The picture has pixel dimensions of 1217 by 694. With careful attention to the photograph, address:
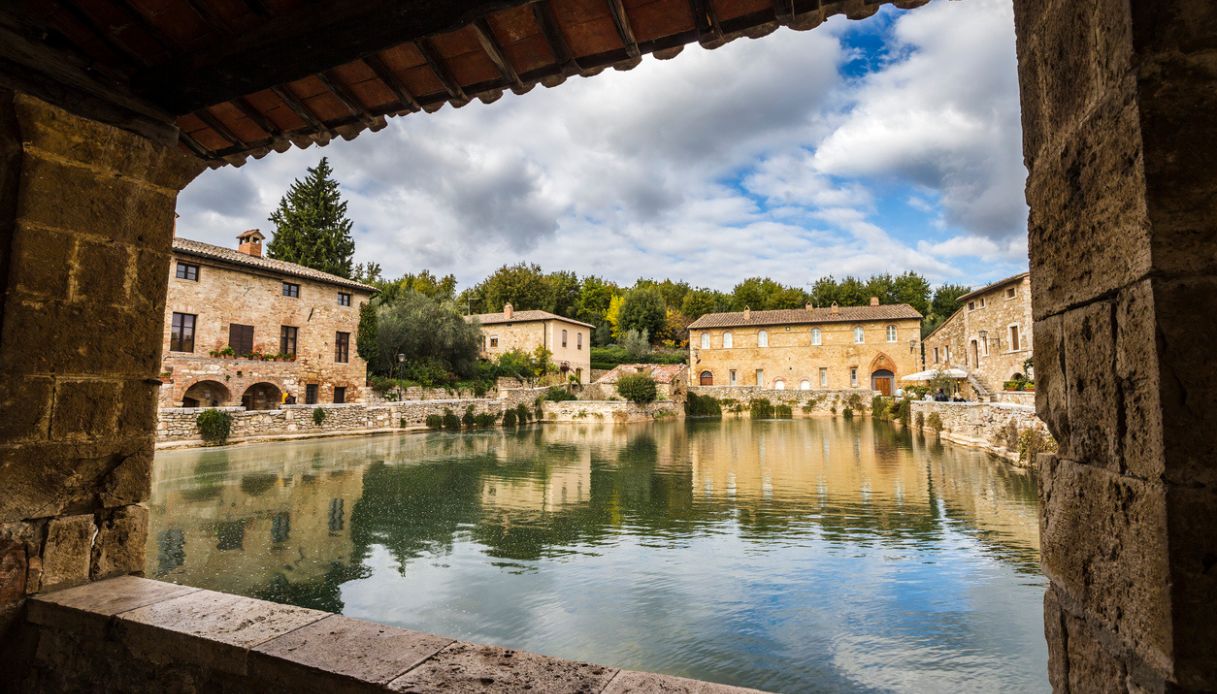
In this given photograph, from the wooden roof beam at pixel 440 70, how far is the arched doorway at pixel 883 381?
3891 centimetres

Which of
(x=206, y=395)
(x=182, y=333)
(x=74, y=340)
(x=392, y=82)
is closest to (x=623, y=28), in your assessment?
(x=392, y=82)

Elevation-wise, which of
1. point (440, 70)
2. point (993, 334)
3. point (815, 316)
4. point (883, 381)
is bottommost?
point (883, 381)

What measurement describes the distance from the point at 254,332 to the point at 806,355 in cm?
3243

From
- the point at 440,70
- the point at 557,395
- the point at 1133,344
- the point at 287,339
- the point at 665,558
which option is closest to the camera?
the point at 1133,344

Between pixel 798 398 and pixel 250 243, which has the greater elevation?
pixel 250 243

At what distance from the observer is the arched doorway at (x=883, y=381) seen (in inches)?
1453

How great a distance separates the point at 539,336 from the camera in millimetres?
37781

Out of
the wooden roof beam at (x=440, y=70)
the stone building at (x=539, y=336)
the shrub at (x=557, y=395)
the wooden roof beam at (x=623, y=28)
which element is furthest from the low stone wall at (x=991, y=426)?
the stone building at (x=539, y=336)

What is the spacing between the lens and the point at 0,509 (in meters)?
2.23

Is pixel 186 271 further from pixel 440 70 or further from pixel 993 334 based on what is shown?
pixel 993 334

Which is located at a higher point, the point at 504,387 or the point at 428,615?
the point at 504,387

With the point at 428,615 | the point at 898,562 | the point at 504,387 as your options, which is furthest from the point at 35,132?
the point at 504,387

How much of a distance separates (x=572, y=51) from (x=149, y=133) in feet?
7.03

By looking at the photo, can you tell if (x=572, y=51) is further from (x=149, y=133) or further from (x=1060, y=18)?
(x=149, y=133)
